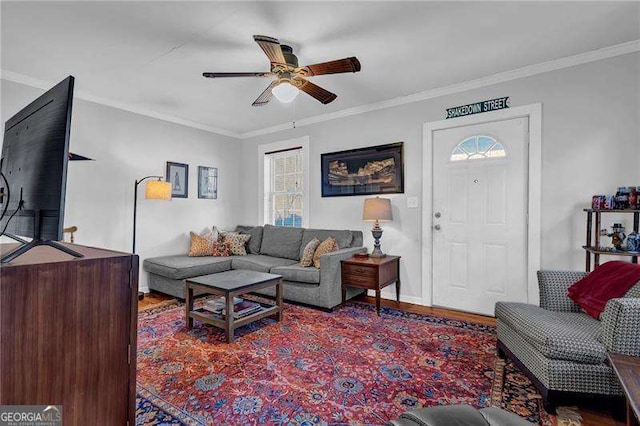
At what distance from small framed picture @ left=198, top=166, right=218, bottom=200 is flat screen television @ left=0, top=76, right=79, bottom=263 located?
387cm

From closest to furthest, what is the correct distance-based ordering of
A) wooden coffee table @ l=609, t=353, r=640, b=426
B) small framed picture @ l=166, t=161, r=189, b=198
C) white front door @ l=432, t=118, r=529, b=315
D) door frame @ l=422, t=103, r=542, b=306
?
wooden coffee table @ l=609, t=353, r=640, b=426, door frame @ l=422, t=103, r=542, b=306, white front door @ l=432, t=118, r=529, b=315, small framed picture @ l=166, t=161, r=189, b=198

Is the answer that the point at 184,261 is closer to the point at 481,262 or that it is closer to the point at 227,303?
the point at 227,303

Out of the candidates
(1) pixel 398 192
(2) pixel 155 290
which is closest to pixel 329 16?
(1) pixel 398 192

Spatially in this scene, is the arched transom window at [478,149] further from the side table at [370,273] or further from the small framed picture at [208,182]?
the small framed picture at [208,182]

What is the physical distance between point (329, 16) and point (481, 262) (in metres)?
2.71

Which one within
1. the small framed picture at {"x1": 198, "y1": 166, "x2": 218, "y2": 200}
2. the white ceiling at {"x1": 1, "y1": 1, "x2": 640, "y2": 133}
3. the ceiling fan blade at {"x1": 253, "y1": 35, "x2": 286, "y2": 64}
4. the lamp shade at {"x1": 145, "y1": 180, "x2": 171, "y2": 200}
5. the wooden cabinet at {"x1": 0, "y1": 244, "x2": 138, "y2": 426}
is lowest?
the wooden cabinet at {"x1": 0, "y1": 244, "x2": 138, "y2": 426}

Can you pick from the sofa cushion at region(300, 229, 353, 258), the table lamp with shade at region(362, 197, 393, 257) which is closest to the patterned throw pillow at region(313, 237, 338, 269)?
the sofa cushion at region(300, 229, 353, 258)

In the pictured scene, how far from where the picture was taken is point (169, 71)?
3027mm

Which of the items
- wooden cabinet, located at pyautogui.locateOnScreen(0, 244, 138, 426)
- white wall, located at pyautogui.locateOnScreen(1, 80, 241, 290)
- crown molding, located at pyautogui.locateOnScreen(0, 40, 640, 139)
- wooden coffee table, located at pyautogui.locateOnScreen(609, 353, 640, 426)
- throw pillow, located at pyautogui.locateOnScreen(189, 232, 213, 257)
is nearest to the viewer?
wooden cabinet, located at pyautogui.locateOnScreen(0, 244, 138, 426)

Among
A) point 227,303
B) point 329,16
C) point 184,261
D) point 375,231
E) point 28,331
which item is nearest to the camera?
point 28,331

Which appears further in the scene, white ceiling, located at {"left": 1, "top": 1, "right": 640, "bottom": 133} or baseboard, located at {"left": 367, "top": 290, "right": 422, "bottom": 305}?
baseboard, located at {"left": 367, "top": 290, "right": 422, "bottom": 305}

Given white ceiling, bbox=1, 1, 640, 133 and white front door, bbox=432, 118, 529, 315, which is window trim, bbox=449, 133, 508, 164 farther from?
white ceiling, bbox=1, 1, 640, 133

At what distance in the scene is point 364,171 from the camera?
402 centimetres

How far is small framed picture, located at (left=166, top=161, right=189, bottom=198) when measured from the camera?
4406 millimetres
